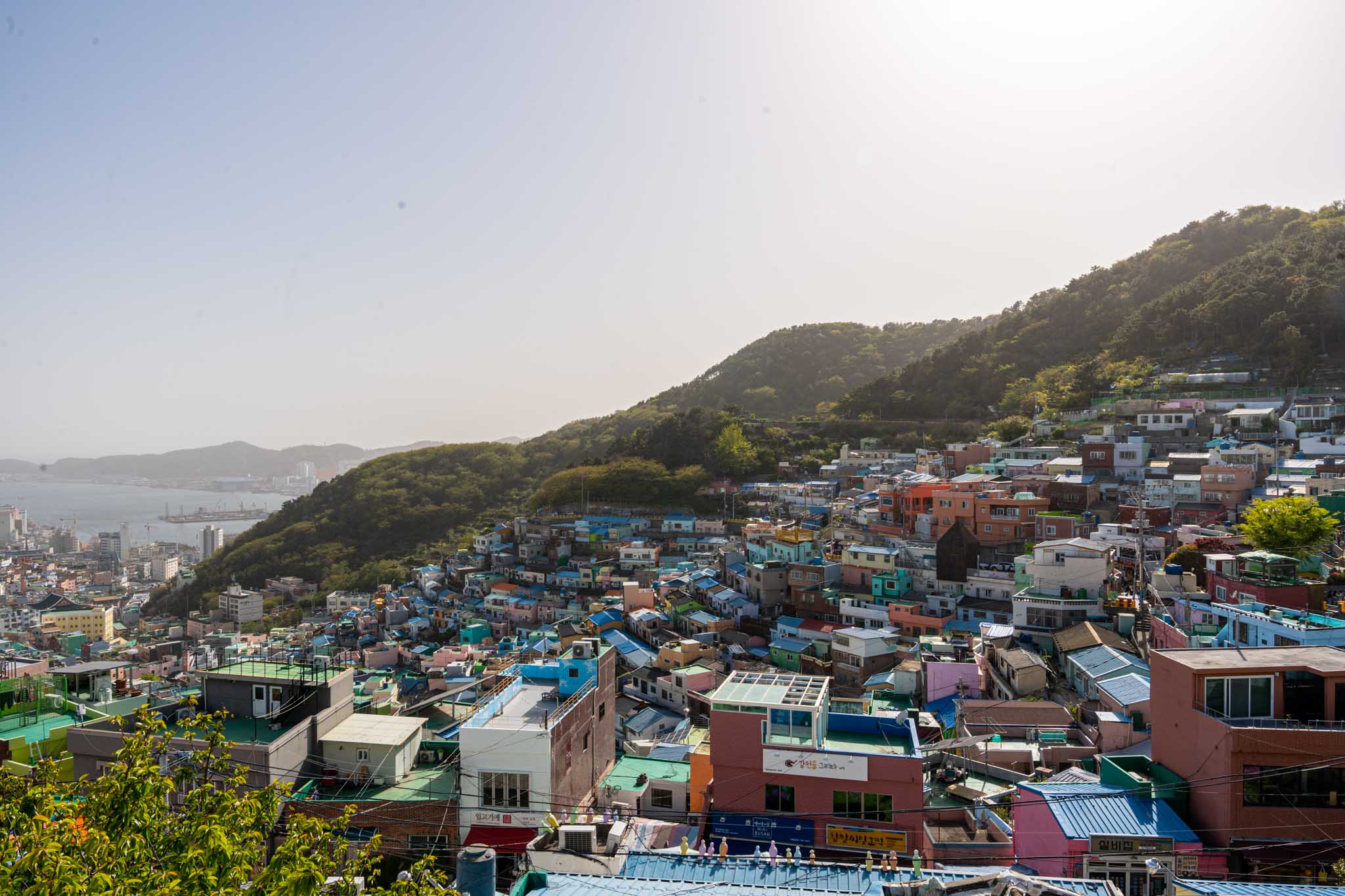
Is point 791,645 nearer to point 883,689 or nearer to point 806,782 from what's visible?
point 883,689

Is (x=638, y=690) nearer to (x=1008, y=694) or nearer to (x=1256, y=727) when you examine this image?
(x=1008, y=694)

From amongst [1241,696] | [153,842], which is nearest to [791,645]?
[1241,696]

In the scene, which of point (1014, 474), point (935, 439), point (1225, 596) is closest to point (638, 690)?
point (1225, 596)

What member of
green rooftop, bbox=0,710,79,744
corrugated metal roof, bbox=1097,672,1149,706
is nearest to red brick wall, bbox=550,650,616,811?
green rooftop, bbox=0,710,79,744

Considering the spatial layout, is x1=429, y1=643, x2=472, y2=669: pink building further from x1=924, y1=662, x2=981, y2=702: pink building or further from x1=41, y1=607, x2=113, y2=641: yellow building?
x1=41, y1=607, x2=113, y2=641: yellow building

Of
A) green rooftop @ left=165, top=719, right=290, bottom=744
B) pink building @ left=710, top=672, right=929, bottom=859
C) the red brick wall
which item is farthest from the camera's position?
the red brick wall

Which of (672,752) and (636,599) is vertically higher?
(672,752)
